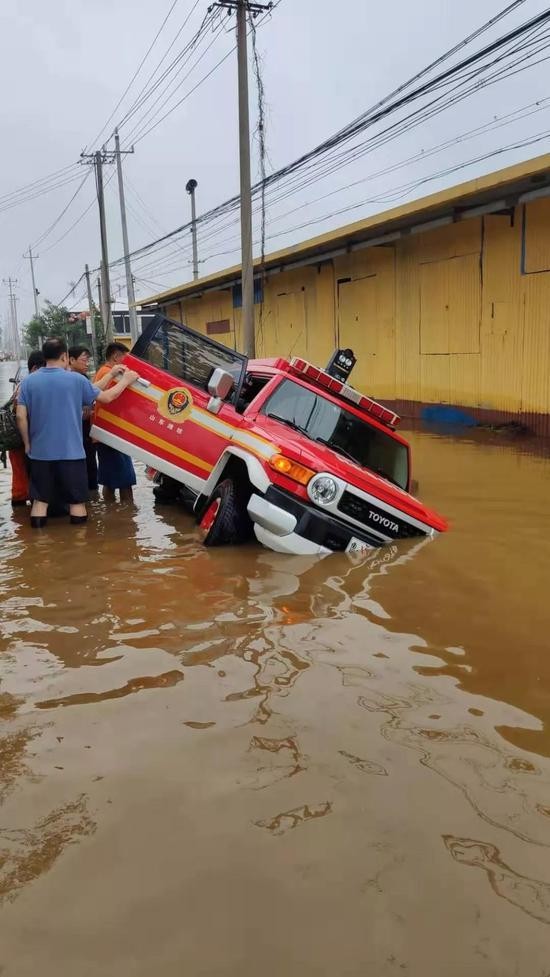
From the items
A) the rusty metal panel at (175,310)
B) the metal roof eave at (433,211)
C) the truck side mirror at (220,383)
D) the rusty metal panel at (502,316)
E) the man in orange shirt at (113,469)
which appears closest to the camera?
the truck side mirror at (220,383)

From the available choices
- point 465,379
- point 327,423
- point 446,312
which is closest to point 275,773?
point 327,423

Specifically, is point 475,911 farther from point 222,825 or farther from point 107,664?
point 107,664

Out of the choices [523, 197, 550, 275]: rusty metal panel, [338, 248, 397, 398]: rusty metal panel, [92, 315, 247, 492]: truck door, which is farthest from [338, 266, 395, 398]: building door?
[92, 315, 247, 492]: truck door

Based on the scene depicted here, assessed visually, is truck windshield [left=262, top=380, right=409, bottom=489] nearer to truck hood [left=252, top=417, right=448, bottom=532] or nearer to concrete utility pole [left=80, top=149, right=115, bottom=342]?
truck hood [left=252, top=417, right=448, bottom=532]

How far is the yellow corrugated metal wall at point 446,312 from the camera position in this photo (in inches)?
501

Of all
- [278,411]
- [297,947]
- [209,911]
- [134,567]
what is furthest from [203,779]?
[278,411]

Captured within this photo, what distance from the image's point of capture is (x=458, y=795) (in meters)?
2.59

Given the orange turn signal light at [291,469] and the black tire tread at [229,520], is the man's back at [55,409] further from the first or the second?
the orange turn signal light at [291,469]

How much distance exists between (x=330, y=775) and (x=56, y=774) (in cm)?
101

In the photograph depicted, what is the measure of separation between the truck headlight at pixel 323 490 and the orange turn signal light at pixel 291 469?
0.06m

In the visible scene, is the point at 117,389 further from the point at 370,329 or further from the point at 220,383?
the point at 370,329

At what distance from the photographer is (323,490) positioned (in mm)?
5512

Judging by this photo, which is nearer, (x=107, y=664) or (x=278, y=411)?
(x=107, y=664)

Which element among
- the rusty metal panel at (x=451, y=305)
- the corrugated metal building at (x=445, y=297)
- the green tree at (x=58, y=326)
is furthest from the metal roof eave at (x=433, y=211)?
the green tree at (x=58, y=326)
